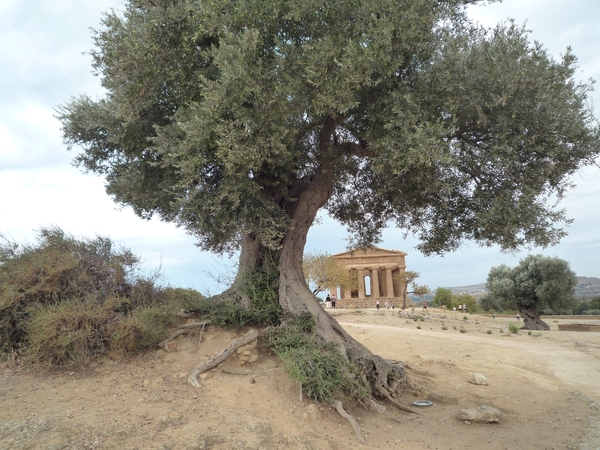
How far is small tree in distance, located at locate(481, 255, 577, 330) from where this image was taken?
30.0 meters

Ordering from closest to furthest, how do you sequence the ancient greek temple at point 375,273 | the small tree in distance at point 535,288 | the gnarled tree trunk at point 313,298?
1. the gnarled tree trunk at point 313,298
2. the small tree in distance at point 535,288
3. the ancient greek temple at point 375,273

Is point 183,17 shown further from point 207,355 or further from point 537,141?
point 537,141

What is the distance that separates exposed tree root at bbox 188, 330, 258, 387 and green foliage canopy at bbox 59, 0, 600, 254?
195 centimetres

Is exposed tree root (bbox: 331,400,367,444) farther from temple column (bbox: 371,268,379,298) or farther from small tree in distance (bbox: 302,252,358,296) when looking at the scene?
temple column (bbox: 371,268,379,298)

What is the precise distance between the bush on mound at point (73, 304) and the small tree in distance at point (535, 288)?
29982 mm

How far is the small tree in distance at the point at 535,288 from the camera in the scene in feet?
98.5

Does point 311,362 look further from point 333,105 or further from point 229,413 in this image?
point 333,105

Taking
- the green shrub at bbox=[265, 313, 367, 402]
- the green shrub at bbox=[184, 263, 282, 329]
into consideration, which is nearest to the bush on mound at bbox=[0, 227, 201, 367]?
the green shrub at bbox=[184, 263, 282, 329]

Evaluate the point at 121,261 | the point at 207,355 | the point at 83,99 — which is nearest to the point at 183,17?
the point at 83,99

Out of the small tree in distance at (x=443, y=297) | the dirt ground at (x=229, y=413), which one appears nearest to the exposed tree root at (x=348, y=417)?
the dirt ground at (x=229, y=413)

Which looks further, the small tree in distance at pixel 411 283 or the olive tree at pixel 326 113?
the small tree in distance at pixel 411 283

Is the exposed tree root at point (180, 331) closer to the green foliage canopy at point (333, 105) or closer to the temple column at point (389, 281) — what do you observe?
the green foliage canopy at point (333, 105)

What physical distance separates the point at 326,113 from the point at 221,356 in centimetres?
507

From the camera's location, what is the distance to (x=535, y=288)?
30.6 m
